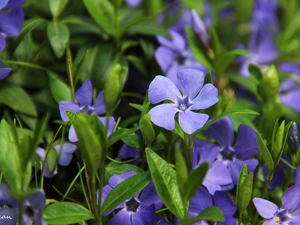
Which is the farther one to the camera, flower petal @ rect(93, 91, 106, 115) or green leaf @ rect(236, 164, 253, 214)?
flower petal @ rect(93, 91, 106, 115)

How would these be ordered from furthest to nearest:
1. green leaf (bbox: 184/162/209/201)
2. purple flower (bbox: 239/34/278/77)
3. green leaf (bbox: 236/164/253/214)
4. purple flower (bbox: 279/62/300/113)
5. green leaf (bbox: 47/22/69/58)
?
purple flower (bbox: 239/34/278/77) → purple flower (bbox: 279/62/300/113) → green leaf (bbox: 47/22/69/58) → green leaf (bbox: 236/164/253/214) → green leaf (bbox: 184/162/209/201)

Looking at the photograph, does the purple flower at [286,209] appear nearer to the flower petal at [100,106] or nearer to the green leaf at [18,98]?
the flower petal at [100,106]

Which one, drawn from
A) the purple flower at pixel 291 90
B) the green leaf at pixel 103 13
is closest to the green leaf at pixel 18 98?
the green leaf at pixel 103 13

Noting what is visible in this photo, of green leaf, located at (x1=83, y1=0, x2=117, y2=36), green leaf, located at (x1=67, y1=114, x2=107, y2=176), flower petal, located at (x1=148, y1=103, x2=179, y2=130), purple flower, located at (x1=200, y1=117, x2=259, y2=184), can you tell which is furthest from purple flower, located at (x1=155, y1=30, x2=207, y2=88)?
green leaf, located at (x1=67, y1=114, x2=107, y2=176)

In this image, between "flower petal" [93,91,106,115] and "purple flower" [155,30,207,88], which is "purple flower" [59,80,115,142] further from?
"purple flower" [155,30,207,88]

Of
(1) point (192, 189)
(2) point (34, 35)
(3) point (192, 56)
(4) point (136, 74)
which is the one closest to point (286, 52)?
(3) point (192, 56)

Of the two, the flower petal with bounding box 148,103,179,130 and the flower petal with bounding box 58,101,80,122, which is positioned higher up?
the flower petal with bounding box 148,103,179,130
